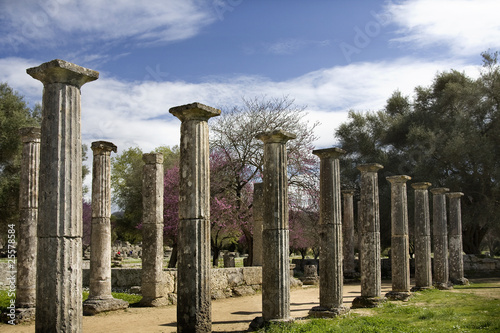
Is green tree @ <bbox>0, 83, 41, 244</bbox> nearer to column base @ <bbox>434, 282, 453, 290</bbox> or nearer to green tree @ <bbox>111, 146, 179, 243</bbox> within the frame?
green tree @ <bbox>111, 146, 179, 243</bbox>

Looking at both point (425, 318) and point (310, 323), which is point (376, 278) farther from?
point (310, 323)

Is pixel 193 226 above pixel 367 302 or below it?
above

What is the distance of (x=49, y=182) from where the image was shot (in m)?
7.26

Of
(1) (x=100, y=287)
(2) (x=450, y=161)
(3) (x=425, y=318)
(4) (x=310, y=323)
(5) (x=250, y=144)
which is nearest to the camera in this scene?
(4) (x=310, y=323)

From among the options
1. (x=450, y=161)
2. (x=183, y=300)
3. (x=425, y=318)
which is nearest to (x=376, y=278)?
(x=425, y=318)

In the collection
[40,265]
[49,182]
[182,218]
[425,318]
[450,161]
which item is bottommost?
[425,318]

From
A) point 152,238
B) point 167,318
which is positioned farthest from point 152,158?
point 167,318

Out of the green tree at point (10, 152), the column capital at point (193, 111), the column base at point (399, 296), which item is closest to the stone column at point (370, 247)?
the column base at point (399, 296)

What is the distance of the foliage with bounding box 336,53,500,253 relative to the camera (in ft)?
92.5

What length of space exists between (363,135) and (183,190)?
2732 cm

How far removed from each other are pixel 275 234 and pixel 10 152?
17.7 m

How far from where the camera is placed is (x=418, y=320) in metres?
11.6

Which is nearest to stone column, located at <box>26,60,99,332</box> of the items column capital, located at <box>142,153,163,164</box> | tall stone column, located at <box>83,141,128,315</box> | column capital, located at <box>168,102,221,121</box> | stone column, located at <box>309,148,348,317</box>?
column capital, located at <box>168,102,221,121</box>

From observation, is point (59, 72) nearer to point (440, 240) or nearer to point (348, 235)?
point (440, 240)
